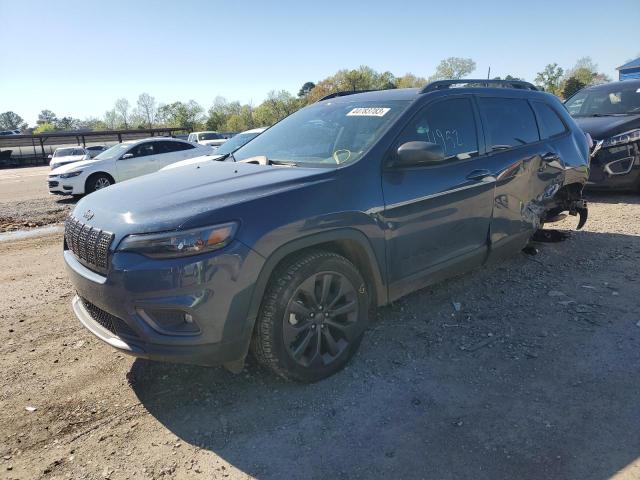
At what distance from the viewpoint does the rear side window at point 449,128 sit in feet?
11.6

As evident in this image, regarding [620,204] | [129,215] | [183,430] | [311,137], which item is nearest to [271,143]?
[311,137]

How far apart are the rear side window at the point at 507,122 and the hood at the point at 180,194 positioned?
187 centimetres

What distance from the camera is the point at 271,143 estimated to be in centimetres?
400

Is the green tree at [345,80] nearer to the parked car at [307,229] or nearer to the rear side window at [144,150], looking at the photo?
the rear side window at [144,150]

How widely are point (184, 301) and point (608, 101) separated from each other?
30.4 feet

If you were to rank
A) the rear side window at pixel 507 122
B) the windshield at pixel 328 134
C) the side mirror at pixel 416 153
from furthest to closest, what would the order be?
the rear side window at pixel 507 122 < the windshield at pixel 328 134 < the side mirror at pixel 416 153

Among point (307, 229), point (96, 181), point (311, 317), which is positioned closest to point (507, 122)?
point (307, 229)

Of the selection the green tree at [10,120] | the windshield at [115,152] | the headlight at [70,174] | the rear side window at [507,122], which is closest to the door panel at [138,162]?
the windshield at [115,152]

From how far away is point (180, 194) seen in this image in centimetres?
283

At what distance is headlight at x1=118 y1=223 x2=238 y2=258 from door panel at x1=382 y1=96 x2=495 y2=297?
1224mm

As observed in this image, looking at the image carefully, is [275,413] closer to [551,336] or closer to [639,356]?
[551,336]

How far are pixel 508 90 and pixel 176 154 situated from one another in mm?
11094

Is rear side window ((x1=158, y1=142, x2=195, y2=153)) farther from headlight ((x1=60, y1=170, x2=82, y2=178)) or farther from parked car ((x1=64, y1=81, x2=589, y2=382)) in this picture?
parked car ((x1=64, y1=81, x2=589, y2=382))

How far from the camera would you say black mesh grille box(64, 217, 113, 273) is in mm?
2607
